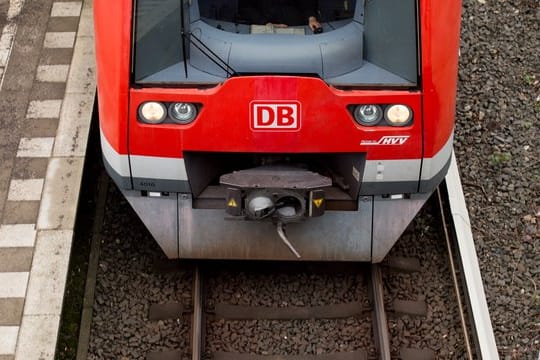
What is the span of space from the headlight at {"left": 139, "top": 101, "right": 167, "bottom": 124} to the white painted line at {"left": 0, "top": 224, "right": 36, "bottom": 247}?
162 cm

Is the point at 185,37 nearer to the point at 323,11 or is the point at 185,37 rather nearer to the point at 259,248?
the point at 323,11

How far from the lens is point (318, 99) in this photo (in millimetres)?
5438

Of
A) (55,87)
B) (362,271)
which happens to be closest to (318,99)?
(362,271)

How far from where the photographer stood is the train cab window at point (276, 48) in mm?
5617

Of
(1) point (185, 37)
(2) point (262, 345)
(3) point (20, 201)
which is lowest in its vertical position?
(2) point (262, 345)

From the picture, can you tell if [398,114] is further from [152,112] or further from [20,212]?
[20,212]

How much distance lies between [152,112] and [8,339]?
1.86 m

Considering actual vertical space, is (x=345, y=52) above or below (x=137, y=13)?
below

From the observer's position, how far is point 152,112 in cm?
557

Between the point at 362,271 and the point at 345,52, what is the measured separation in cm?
169

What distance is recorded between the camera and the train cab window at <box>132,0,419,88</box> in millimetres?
5617

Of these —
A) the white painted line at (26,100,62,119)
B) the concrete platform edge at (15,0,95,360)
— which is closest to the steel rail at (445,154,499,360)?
the concrete platform edge at (15,0,95,360)

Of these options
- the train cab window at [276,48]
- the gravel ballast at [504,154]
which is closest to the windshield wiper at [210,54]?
the train cab window at [276,48]

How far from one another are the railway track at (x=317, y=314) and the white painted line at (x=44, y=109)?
5.55 ft
